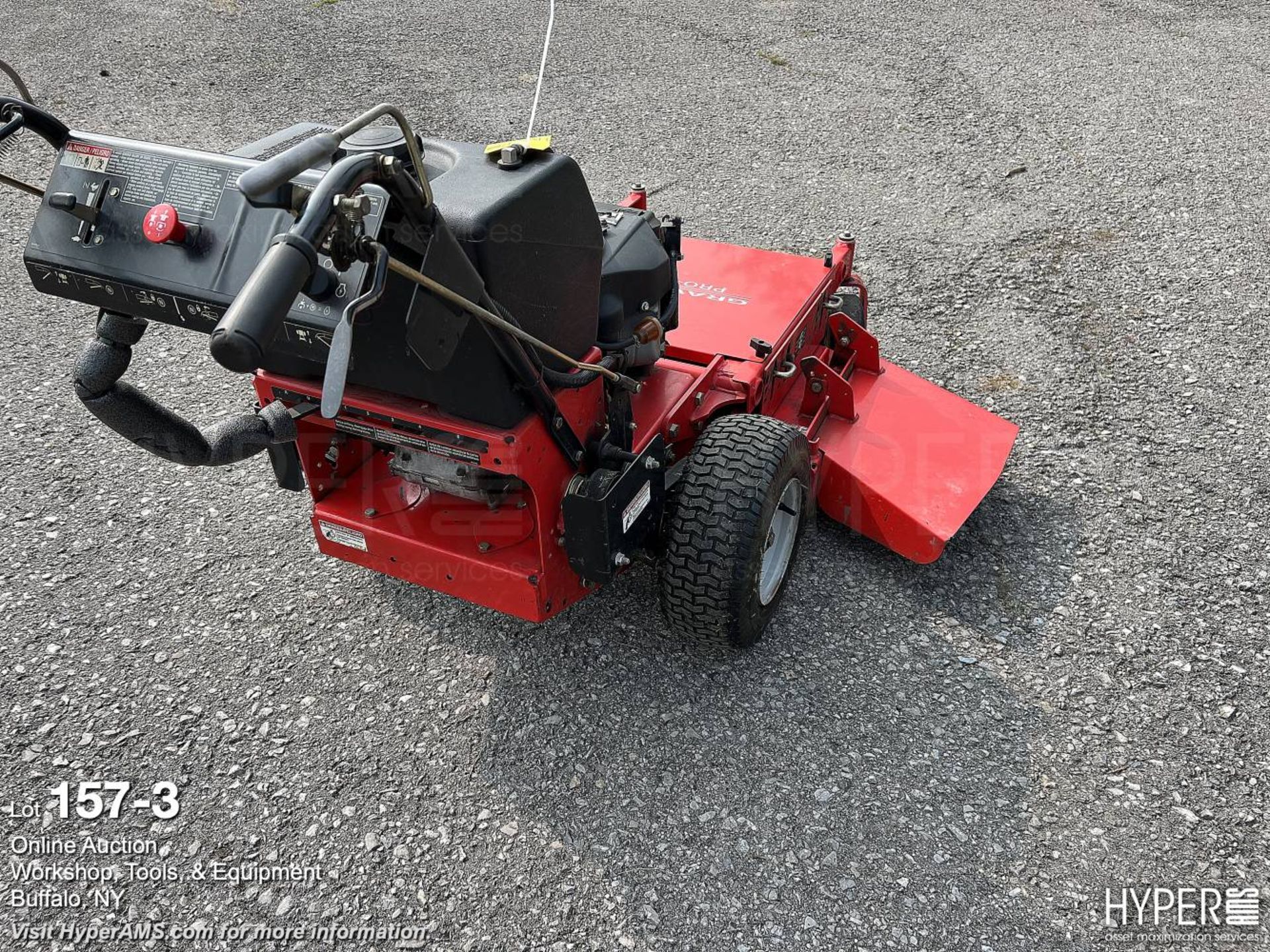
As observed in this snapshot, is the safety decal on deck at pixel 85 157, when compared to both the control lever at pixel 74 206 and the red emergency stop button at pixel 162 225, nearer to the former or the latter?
the control lever at pixel 74 206

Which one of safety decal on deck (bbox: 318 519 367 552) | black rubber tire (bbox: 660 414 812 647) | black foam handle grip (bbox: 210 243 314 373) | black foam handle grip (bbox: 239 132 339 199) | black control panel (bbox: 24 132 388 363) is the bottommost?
safety decal on deck (bbox: 318 519 367 552)

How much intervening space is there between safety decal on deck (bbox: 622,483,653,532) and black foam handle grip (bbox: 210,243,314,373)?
1282mm

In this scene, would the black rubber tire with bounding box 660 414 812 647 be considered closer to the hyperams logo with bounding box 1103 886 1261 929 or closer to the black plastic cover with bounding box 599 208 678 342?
the black plastic cover with bounding box 599 208 678 342

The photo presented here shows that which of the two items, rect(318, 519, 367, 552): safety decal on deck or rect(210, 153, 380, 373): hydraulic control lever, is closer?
rect(210, 153, 380, 373): hydraulic control lever

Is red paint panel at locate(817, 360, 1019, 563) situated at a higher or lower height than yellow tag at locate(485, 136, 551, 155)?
lower

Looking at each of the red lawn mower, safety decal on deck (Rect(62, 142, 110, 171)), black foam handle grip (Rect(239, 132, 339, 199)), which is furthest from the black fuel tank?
safety decal on deck (Rect(62, 142, 110, 171))

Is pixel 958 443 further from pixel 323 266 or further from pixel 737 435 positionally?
pixel 323 266

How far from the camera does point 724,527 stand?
2.98 meters

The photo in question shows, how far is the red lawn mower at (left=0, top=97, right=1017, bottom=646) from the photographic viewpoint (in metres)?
2.23

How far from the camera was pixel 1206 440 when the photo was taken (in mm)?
4453

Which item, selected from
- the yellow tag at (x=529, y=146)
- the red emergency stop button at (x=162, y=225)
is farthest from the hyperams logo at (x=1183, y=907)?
the red emergency stop button at (x=162, y=225)

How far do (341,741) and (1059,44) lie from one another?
8.42 m

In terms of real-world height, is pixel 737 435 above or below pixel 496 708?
above

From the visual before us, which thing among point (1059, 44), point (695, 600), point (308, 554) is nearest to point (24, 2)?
point (308, 554)
